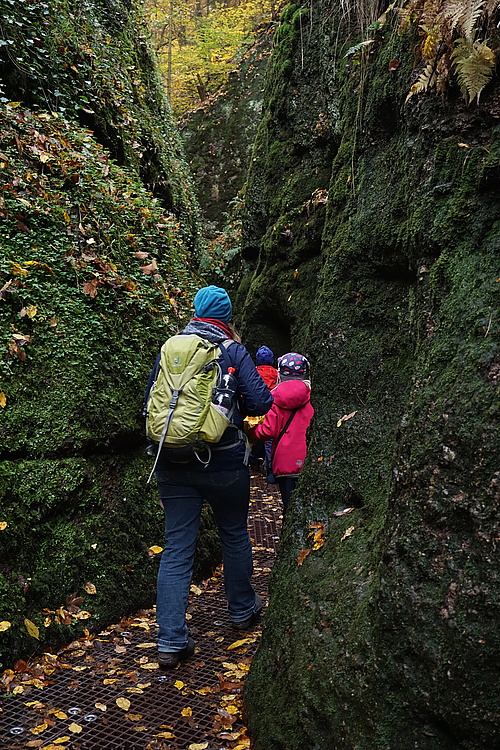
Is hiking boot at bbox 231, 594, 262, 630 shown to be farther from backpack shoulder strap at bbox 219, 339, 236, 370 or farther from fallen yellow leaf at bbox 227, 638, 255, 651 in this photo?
backpack shoulder strap at bbox 219, 339, 236, 370

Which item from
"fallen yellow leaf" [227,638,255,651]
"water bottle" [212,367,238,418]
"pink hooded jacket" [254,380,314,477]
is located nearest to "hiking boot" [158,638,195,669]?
"fallen yellow leaf" [227,638,255,651]

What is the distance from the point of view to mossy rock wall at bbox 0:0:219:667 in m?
4.28

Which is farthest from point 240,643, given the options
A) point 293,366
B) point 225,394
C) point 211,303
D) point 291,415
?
point 211,303

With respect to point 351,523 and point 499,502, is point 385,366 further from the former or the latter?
point 499,502

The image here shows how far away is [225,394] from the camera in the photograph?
4.03m

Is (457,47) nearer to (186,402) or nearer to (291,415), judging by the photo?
(186,402)

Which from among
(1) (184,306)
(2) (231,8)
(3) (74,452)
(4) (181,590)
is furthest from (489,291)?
A: (2) (231,8)

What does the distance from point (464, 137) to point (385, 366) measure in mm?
1379

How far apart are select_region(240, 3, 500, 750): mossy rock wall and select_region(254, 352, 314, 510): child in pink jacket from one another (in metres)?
1.02

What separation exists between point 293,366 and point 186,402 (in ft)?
5.40

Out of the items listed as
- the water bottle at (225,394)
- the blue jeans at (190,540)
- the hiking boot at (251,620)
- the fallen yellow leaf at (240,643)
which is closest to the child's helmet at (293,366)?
the water bottle at (225,394)

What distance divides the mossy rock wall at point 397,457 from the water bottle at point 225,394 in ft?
1.96

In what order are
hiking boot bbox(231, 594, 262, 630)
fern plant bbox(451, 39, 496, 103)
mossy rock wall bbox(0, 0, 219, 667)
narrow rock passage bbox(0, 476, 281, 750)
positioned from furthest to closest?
hiking boot bbox(231, 594, 262, 630), mossy rock wall bbox(0, 0, 219, 667), narrow rock passage bbox(0, 476, 281, 750), fern plant bbox(451, 39, 496, 103)

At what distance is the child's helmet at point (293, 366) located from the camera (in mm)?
5266
